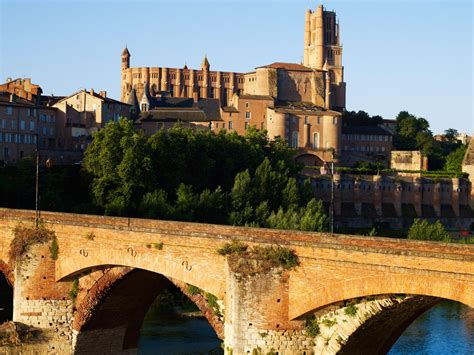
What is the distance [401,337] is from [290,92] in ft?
241

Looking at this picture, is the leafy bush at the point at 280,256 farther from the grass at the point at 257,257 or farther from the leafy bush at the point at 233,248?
the leafy bush at the point at 233,248

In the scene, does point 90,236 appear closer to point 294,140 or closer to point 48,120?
point 48,120

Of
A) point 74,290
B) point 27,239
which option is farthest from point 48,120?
point 74,290

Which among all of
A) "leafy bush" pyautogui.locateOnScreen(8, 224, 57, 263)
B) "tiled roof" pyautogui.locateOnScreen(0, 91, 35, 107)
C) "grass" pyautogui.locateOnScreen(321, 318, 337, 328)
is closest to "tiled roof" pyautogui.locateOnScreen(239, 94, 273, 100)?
"tiled roof" pyautogui.locateOnScreen(0, 91, 35, 107)

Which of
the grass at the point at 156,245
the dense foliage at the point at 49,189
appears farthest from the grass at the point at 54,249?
the dense foliage at the point at 49,189

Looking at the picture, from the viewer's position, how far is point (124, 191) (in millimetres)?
53938

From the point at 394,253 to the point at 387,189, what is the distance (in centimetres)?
7222

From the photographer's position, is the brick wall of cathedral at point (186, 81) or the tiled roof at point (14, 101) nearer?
the tiled roof at point (14, 101)

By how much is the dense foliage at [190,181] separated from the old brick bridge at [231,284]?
1553 cm

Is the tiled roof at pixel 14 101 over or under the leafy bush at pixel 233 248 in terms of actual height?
over

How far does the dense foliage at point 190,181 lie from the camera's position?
51.2m

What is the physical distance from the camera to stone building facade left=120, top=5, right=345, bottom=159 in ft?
337

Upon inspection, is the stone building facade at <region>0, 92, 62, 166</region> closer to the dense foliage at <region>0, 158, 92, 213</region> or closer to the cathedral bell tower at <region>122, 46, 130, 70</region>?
the dense foliage at <region>0, 158, 92, 213</region>

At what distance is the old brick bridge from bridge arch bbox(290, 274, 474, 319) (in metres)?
0.03
